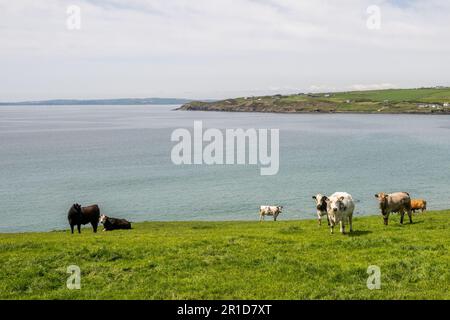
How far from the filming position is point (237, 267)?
17141 mm

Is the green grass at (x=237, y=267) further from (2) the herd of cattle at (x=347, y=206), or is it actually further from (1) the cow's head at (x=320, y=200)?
(1) the cow's head at (x=320, y=200)

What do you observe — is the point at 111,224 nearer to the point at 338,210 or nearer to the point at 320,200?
the point at 320,200

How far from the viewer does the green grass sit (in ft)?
47.1

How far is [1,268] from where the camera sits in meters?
17.4

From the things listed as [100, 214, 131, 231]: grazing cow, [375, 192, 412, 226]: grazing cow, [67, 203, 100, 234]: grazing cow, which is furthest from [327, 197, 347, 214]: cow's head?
[100, 214, 131, 231]: grazing cow

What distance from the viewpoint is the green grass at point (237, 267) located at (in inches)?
565

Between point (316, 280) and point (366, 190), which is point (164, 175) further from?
point (316, 280)

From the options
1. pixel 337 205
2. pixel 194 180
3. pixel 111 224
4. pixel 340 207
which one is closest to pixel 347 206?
pixel 340 207

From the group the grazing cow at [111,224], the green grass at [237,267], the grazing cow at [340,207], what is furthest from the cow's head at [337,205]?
the grazing cow at [111,224]

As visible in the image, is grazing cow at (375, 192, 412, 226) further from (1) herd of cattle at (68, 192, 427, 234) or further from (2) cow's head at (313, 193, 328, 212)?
(2) cow's head at (313, 193, 328, 212)
